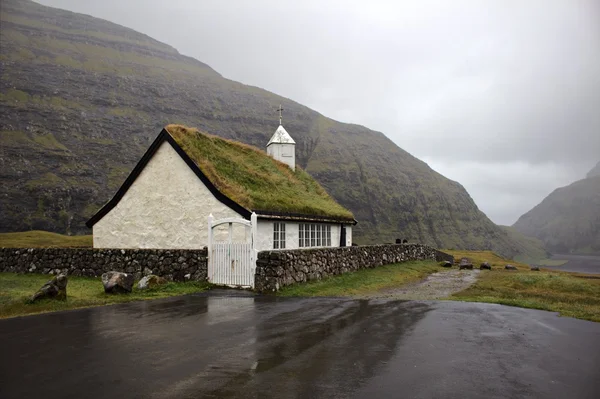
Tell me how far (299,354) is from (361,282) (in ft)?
42.1

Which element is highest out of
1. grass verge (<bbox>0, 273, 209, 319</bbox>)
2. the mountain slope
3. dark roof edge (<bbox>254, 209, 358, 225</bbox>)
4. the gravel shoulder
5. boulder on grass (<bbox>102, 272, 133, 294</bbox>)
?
the mountain slope

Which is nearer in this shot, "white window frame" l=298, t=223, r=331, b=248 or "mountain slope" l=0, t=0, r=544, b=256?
"white window frame" l=298, t=223, r=331, b=248

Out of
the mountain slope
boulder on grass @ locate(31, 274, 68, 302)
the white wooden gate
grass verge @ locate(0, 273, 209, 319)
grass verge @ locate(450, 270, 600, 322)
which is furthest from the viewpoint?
the mountain slope

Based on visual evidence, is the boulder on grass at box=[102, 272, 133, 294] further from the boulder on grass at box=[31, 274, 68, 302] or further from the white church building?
the white church building

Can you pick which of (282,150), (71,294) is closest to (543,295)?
(71,294)

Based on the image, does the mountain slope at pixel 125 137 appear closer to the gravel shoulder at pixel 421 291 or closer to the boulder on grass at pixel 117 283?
the boulder on grass at pixel 117 283

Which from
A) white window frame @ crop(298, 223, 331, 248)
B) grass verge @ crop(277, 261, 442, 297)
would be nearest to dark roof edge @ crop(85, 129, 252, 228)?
grass verge @ crop(277, 261, 442, 297)

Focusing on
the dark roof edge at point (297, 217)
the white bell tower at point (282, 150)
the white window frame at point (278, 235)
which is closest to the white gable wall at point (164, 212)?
the dark roof edge at point (297, 217)

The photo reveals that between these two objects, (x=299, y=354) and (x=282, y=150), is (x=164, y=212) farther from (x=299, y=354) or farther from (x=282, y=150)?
(x=299, y=354)

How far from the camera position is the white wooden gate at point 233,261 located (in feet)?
54.3

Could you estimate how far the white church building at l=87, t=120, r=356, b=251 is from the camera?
67.7 ft

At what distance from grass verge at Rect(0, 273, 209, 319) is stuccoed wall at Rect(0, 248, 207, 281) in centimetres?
62

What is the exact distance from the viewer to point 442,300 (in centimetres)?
1441

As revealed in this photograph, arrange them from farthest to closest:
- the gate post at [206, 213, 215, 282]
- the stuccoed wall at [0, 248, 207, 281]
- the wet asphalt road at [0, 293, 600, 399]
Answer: the stuccoed wall at [0, 248, 207, 281] < the gate post at [206, 213, 215, 282] < the wet asphalt road at [0, 293, 600, 399]
